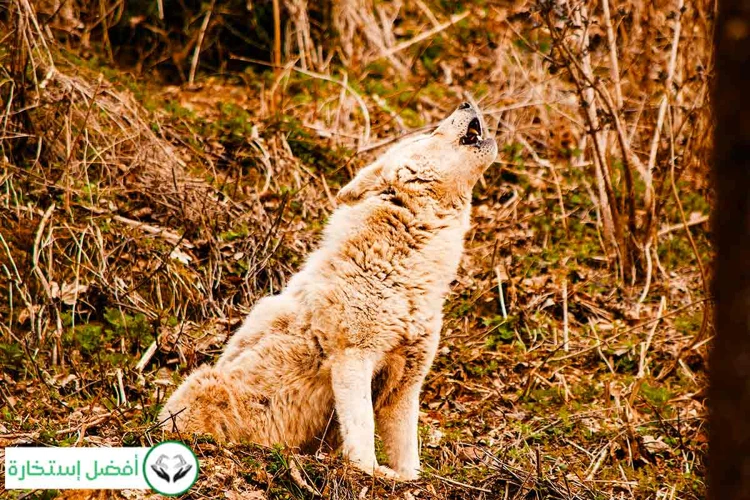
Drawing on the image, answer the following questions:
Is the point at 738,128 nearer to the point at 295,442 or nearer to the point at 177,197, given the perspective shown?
the point at 295,442

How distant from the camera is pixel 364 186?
5.43 metres

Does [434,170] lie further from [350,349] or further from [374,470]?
[374,470]

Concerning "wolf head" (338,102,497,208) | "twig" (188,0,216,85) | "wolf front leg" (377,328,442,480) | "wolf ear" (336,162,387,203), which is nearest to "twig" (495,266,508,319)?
"wolf head" (338,102,497,208)

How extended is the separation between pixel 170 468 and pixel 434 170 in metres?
2.29

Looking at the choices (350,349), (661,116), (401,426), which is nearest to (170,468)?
(350,349)

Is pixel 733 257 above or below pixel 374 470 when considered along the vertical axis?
above

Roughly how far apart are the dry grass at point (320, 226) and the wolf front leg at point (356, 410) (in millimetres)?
132

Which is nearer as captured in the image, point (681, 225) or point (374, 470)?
point (374, 470)

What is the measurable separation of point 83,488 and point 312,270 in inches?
69.2

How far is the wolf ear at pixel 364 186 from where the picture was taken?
5406 millimetres

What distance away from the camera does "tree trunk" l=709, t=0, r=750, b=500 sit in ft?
6.66

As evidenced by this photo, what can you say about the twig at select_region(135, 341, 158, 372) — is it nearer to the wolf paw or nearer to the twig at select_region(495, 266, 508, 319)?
the wolf paw

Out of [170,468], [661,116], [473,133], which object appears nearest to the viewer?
[170,468]

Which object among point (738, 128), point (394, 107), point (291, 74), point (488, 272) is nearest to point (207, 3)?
point (291, 74)
